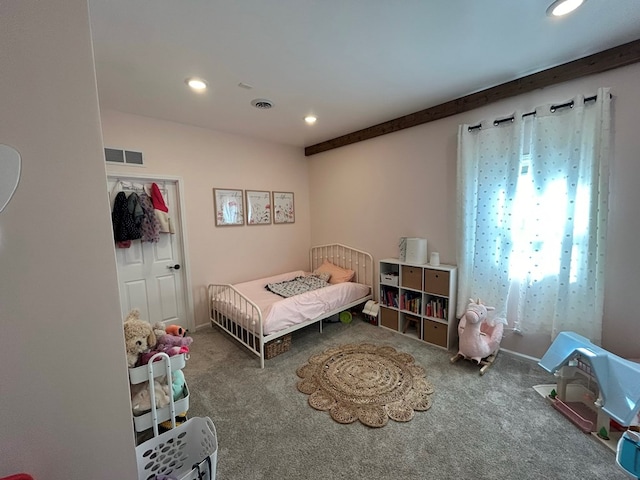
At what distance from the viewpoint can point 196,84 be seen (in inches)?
89.0

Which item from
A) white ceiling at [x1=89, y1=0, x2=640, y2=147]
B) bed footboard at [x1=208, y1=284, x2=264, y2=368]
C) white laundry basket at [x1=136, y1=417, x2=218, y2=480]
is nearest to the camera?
white laundry basket at [x1=136, y1=417, x2=218, y2=480]

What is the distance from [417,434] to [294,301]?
1.59 meters

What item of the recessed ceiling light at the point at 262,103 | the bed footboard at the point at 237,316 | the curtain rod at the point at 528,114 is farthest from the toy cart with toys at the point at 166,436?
the curtain rod at the point at 528,114

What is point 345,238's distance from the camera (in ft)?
13.4

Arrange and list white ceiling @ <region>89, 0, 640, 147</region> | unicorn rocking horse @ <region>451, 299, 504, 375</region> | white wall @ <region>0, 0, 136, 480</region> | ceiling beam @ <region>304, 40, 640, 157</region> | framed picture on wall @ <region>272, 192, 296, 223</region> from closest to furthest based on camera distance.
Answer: white wall @ <region>0, 0, 136, 480</region>
white ceiling @ <region>89, 0, 640, 147</region>
ceiling beam @ <region>304, 40, 640, 157</region>
unicorn rocking horse @ <region>451, 299, 504, 375</region>
framed picture on wall @ <region>272, 192, 296, 223</region>

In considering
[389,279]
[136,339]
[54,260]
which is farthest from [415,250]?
[54,260]

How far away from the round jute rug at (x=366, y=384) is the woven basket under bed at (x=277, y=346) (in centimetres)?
33

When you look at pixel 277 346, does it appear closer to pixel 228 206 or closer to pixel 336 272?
pixel 336 272

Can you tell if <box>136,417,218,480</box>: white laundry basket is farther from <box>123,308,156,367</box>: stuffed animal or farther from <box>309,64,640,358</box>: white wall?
<box>309,64,640,358</box>: white wall

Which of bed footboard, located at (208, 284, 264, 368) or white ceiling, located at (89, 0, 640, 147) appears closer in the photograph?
white ceiling, located at (89, 0, 640, 147)

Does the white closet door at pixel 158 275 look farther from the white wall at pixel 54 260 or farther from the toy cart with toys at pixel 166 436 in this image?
the white wall at pixel 54 260

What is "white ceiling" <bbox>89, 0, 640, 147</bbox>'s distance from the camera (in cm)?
151

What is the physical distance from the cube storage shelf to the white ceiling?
189 centimetres

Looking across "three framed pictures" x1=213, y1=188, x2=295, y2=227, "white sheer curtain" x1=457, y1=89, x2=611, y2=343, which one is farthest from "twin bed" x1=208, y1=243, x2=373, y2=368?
"white sheer curtain" x1=457, y1=89, x2=611, y2=343
